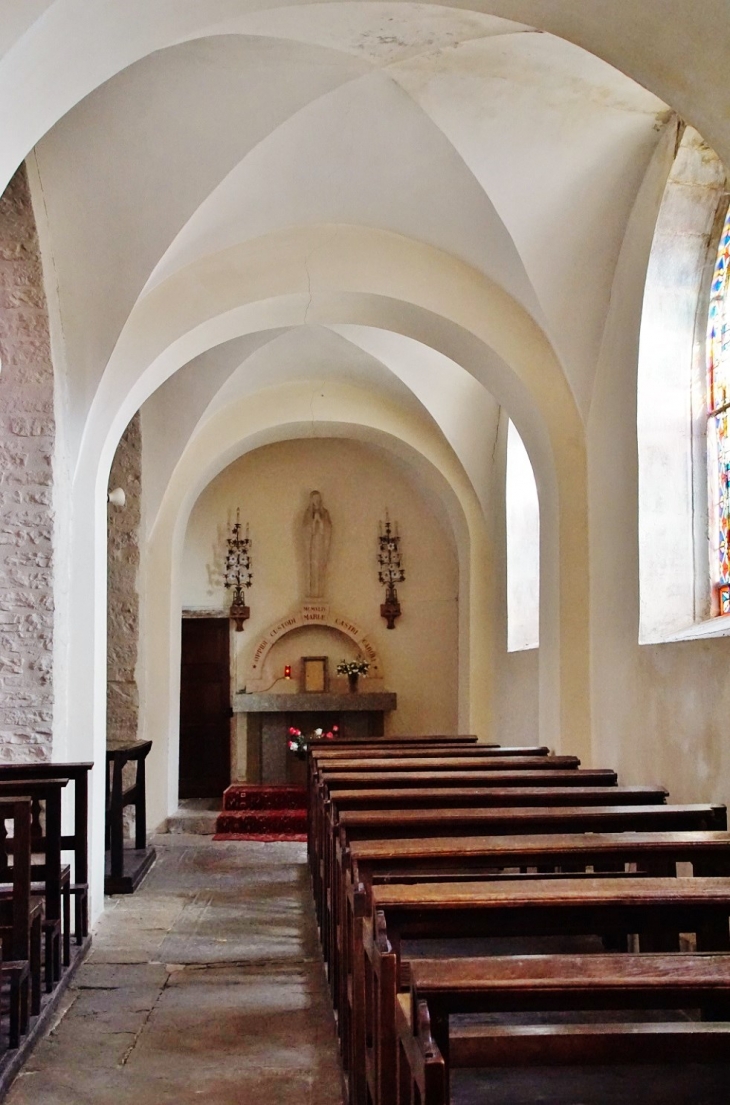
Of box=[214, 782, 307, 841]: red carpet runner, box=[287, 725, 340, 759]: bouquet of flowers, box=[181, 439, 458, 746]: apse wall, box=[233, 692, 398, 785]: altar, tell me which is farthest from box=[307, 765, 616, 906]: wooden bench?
box=[181, 439, 458, 746]: apse wall

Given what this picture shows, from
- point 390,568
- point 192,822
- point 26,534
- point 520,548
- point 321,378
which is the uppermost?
point 321,378

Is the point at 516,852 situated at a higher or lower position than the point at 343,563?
lower

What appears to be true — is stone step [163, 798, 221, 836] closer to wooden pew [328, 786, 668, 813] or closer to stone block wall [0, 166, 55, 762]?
stone block wall [0, 166, 55, 762]

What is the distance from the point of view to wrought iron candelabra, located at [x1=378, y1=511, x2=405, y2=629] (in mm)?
13520

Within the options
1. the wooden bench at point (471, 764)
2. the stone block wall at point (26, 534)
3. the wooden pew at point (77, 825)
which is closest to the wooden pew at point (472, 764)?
the wooden bench at point (471, 764)

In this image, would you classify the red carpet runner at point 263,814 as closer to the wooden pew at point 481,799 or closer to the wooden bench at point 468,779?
the wooden bench at point 468,779

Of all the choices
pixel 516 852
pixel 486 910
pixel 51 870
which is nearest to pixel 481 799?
pixel 516 852

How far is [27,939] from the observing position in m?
4.53

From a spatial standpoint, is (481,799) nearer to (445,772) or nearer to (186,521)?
(445,772)

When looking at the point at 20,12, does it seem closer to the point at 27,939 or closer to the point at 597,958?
the point at 597,958

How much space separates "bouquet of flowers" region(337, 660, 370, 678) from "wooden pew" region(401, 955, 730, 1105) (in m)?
10.7

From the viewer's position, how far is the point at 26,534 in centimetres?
639

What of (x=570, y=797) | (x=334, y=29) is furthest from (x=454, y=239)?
(x=570, y=797)

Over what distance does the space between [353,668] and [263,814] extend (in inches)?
111
